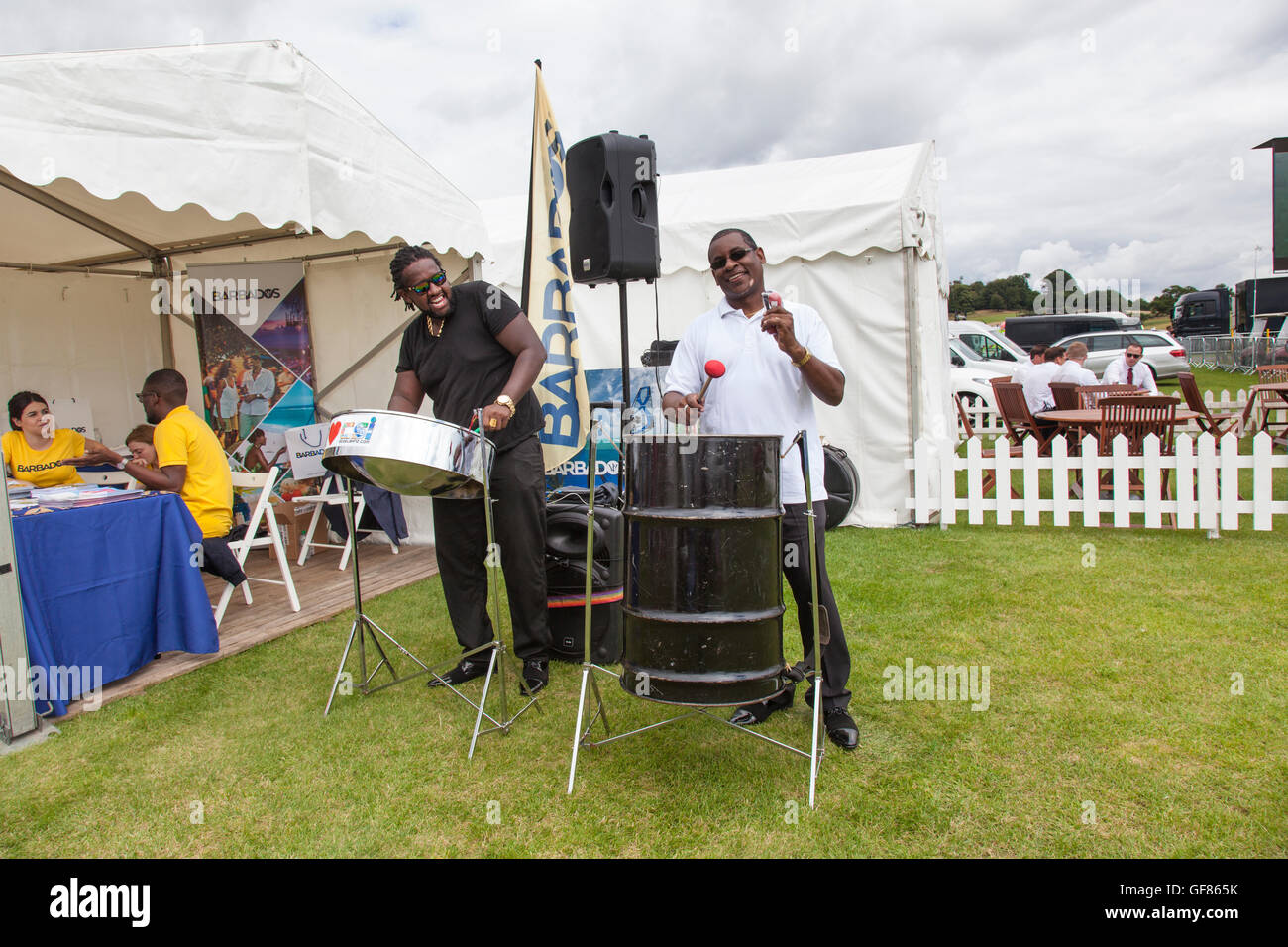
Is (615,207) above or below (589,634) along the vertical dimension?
above

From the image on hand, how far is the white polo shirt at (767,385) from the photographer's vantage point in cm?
253

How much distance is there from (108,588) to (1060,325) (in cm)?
2464

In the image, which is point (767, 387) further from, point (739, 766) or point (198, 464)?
point (198, 464)

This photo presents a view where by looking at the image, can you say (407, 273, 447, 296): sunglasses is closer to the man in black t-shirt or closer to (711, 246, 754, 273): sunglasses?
the man in black t-shirt

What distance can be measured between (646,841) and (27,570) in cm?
256

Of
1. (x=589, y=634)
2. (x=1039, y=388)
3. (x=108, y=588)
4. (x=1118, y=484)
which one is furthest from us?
(x=1039, y=388)

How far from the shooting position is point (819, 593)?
2.59 m

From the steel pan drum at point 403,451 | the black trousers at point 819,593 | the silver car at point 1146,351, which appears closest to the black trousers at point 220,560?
the steel pan drum at point 403,451

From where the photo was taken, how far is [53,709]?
313 centimetres

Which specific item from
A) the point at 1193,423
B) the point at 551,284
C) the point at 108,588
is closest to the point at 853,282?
the point at 551,284

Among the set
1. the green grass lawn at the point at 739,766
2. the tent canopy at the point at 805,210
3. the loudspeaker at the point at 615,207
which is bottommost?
the green grass lawn at the point at 739,766

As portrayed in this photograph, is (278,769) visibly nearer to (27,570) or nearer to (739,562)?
(27,570)

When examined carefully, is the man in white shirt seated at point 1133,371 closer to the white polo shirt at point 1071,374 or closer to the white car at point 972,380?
the white polo shirt at point 1071,374

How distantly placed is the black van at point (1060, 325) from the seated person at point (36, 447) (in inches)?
887
